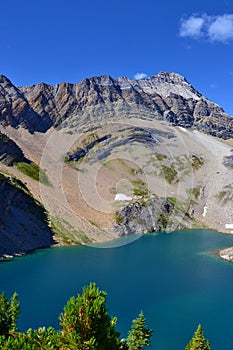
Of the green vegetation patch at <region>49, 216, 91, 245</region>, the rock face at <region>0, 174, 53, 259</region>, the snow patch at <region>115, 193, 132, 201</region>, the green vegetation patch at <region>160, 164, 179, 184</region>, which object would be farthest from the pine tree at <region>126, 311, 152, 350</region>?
the green vegetation patch at <region>160, 164, 179, 184</region>

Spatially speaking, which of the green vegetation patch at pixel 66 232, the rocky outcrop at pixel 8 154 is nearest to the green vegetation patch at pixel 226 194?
the green vegetation patch at pixel 66 232

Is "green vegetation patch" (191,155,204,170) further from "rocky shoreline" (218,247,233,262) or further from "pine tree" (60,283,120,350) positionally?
"pine tree" (60,283,120,350)

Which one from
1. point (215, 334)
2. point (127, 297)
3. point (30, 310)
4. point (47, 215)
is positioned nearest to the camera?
point (215, 334)

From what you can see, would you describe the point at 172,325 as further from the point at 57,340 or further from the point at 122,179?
the point at 122,179

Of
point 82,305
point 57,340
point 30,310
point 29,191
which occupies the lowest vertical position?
point 57,340

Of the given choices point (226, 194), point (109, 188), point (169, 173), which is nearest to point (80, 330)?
point (109, 188)

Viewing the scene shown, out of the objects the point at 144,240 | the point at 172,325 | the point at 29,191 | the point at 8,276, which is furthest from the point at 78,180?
the point at 172,325

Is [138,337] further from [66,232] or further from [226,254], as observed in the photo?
[66,232]
